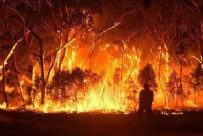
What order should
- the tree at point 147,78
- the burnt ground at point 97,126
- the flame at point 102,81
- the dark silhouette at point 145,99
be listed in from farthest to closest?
the tree at point 147,78 → the flame at point 102,81 → the dark silhouette at point 145,99 → the burnt ground at point 97,126

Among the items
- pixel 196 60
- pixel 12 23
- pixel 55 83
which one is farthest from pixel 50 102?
pixel 196 60

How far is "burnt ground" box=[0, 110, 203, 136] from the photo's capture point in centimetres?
1673

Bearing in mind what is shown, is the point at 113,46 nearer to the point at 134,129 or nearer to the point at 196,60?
the point at 196,60

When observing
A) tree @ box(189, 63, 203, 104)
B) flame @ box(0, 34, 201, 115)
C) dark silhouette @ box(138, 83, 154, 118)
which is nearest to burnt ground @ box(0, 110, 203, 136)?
dark silhouette @ box(138, 83, 154, 118)

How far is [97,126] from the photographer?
748 inches

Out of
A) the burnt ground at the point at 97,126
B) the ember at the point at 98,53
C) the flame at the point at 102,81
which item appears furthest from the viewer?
the ember at the point at 98,53

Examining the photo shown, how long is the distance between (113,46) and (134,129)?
2097cm

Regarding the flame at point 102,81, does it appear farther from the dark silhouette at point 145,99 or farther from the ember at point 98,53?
the dark silhouette at point 145,99

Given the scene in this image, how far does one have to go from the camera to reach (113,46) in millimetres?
38250

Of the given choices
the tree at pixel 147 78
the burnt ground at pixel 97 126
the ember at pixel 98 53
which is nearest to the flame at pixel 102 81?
the ember at pixel 98 53

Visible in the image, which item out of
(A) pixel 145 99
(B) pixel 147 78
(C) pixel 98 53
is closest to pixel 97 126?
(A) pixel 145 99

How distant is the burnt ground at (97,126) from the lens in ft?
54.9

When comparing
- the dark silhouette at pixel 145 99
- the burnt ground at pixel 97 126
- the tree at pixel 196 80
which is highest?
the tree at pixel 196 80

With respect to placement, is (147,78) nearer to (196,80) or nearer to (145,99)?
(196,80)
